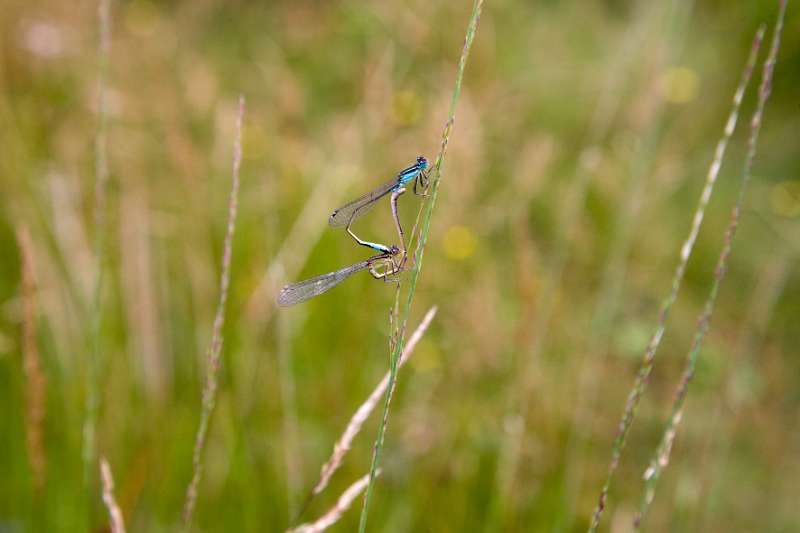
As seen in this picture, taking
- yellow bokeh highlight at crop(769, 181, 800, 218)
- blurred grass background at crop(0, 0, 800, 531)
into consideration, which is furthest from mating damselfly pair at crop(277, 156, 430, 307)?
yellow bokeh highlight at crop(769, 181, 800, 218)

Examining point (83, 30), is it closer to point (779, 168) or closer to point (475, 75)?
point (475, 75)

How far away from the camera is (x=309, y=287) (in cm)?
125

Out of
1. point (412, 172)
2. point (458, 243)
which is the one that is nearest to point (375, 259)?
point (412, 172)

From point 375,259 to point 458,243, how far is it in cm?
173

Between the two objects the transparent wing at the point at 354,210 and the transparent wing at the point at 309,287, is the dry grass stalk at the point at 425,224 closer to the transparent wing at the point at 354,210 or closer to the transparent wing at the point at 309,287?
the transparent wing at the point at 309,287

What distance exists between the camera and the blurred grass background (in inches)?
80.5

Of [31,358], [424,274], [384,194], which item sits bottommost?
[424,274]

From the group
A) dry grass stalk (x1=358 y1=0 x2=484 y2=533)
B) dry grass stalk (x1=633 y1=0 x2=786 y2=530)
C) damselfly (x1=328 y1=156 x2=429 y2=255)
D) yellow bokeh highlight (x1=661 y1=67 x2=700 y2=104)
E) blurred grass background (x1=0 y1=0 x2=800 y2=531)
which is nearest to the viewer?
dry grass stalk (x1=358 y1=0 x2=484 y2=533)

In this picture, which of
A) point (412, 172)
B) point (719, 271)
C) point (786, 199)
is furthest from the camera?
point (786, 199)

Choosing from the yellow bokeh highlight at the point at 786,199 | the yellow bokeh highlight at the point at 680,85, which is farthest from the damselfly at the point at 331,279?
the yellow bokeh highlight at the point at 680,85

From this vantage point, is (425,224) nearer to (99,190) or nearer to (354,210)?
(354,210)

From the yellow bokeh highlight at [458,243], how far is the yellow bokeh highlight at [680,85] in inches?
68.2

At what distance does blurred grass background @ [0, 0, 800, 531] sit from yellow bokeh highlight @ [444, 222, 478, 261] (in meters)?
0.01

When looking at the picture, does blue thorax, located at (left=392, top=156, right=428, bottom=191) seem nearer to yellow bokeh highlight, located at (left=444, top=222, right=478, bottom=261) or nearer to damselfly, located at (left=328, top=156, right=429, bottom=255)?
damselfly, located at (left=328, top=156, right=429, bottom=255)
